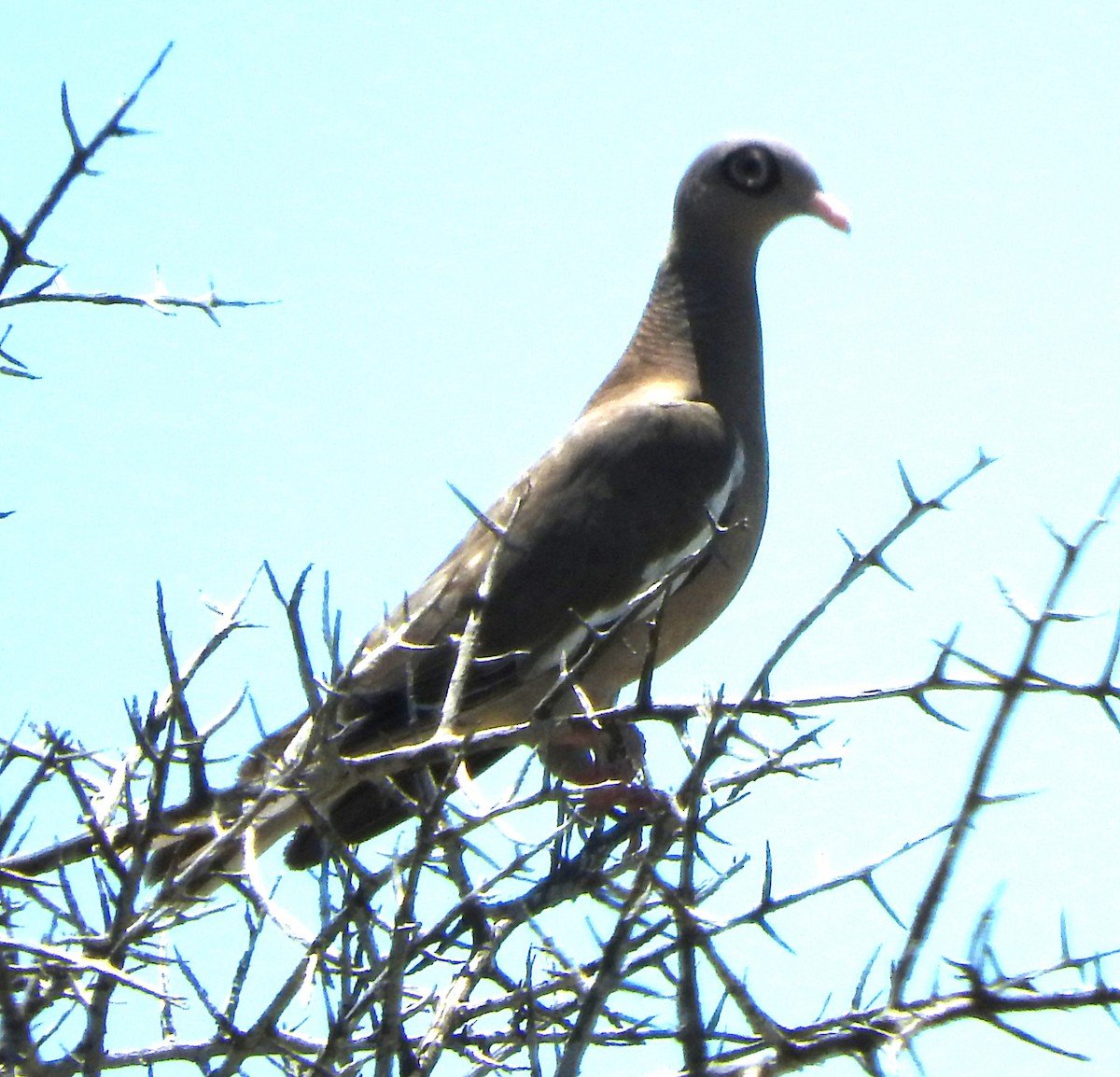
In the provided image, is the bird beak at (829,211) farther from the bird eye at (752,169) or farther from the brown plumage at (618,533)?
the bird eye at (752,169)

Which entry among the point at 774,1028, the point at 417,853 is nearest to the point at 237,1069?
the point at 417,853

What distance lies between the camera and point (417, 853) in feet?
8.89

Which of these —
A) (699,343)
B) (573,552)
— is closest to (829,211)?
(699,343)

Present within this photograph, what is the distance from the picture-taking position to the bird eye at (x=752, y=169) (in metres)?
6.52

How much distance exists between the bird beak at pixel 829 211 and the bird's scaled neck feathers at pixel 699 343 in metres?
0.29

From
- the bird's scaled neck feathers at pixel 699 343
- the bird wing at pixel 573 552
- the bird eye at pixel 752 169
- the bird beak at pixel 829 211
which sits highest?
the bird eye at pixel 752 169

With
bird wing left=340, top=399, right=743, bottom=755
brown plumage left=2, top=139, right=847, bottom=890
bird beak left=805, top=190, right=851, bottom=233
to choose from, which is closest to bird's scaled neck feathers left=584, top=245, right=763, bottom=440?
brown plumage left=2, top=139, right=847, bottom=890

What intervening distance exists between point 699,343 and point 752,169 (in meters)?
0.84

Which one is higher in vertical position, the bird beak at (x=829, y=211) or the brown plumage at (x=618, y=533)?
the bird beak at (x=829, y=211)

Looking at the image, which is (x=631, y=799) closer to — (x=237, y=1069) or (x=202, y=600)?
(x=202, y=600)

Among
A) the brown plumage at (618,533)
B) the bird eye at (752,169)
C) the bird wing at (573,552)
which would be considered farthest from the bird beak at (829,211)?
the bird wing at (573,552)

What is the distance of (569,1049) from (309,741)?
641 millimetres

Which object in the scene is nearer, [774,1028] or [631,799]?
[774,1028]

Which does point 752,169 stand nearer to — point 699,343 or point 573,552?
point 699,343
